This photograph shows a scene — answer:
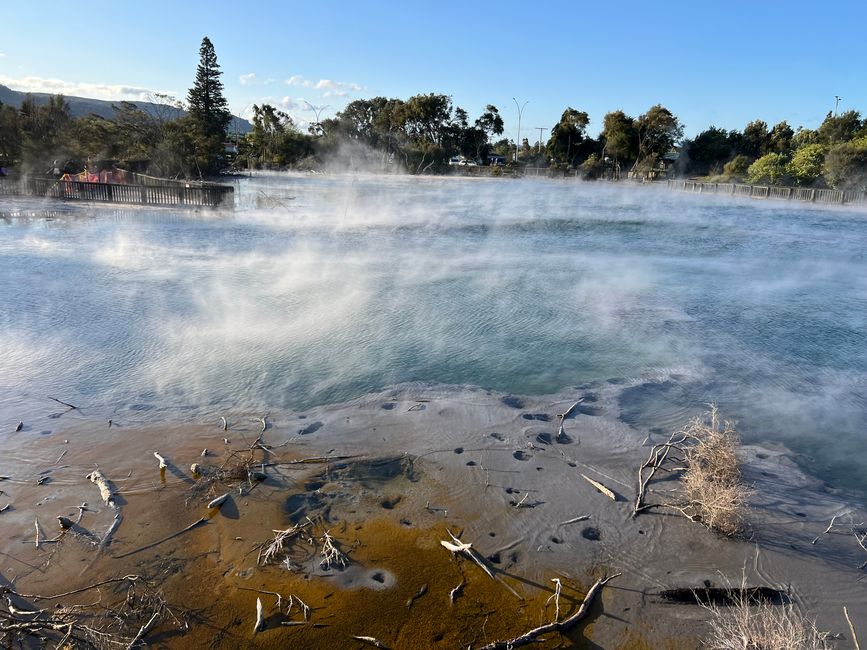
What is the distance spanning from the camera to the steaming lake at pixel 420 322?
7.57 meters

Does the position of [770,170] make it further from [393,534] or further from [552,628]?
[552,628]

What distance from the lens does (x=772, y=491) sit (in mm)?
5660

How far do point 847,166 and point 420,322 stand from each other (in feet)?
162

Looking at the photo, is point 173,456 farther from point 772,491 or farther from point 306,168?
point 306,168

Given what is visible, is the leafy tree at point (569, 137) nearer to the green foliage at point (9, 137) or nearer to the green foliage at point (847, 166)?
the green foliage at point (847, 166)

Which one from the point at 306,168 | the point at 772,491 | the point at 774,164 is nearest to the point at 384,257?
the point at 772,491

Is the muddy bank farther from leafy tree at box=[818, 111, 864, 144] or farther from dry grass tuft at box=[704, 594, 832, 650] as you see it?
leafy tree at box=[818, 111, 864, 144]

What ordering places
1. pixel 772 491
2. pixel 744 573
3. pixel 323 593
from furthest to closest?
1. pixel 772 491
2. pixel 744 573
3. pixel 323 593

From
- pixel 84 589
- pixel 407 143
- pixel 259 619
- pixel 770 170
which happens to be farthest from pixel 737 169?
pixel 84 589

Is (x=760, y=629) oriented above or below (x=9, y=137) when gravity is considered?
below

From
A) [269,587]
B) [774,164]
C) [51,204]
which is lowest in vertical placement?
[269,587]

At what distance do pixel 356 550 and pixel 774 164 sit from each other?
58998 mm

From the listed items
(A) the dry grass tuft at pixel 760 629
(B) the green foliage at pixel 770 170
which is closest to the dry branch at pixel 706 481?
(A) the dry grass tuft at pixel 760 629

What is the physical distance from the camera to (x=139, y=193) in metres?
27.6
